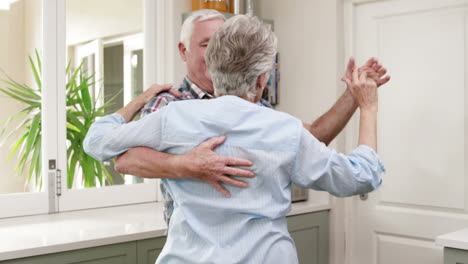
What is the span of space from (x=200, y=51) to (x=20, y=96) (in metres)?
1.40

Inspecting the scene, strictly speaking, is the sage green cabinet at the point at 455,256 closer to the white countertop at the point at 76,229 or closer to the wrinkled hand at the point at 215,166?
the white countertop at the point at 76,229

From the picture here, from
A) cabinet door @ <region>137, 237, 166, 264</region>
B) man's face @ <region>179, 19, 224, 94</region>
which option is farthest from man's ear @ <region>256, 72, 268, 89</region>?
cabinet door @ <region>137, 237, 166, 264</region>

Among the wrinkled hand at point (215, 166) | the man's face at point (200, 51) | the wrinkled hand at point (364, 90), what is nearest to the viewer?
the wrinkled hand at point (215, 166)

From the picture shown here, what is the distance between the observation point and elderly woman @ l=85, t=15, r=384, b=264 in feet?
3.92

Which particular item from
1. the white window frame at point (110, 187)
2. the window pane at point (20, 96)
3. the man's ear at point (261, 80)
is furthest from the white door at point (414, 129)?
the man's ear at point (261, 80)

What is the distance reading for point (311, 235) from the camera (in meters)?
3.10

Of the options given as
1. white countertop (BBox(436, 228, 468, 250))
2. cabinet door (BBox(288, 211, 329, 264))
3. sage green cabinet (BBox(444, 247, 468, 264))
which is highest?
white countertop (BBox(436, 228, 468, 250))

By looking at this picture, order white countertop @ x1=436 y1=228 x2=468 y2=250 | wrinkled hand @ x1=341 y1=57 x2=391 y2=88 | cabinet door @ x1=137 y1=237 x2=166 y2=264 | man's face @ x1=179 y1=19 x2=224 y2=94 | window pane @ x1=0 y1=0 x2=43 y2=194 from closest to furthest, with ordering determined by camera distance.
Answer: wrinkled hand @ x1=341 y1=57 x2=391 y2=88
man's face @ x1=179 y1=19 x2=224 y2=94
white countertop @ x1=436 y1=228 x2=468 y2=250
cabinet door @ x1=137 y1=237 x2=166 y2=264
window pane @ x1=0 y1=0 x2=43 y2=194

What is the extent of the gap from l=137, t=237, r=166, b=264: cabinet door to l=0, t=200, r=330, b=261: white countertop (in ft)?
0.09

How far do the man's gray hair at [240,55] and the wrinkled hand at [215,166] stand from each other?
128 mm

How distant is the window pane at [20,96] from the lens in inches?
105

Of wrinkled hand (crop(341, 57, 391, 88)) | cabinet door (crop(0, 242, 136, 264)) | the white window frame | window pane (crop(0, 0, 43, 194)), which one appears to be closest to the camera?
wrinkled hand (crop(341, 57, 391, 88))

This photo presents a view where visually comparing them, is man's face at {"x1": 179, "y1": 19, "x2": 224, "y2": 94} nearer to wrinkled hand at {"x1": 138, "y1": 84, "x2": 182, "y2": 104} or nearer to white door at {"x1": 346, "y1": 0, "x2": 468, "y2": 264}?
wrinkled hand at {"x1": 138, "y1": 84, "x2": 182, "y2": 104}

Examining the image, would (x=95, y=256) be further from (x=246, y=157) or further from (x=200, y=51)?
(x=246, y=157)
